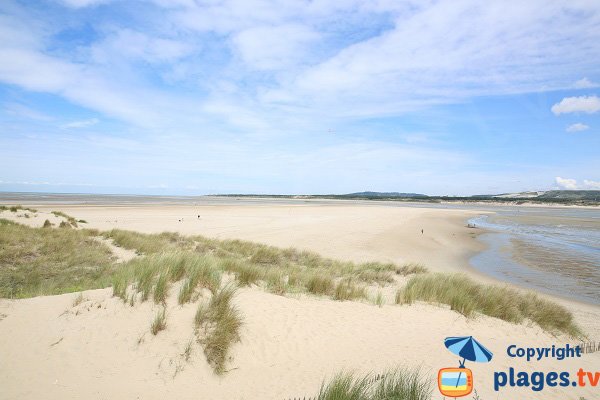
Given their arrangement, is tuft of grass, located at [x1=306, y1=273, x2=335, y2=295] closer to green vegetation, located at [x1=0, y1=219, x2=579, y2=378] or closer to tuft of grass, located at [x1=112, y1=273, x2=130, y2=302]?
green vegetation, located at [x1=0, y1=219, x2=579, y2=378]

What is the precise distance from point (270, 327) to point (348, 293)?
263cm

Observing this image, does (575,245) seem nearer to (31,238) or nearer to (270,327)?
(270,327)

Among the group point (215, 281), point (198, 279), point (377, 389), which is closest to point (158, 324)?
point (198, 279)

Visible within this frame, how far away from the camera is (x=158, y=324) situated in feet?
17.5

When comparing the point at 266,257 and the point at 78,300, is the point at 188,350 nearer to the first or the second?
the point at 78,300

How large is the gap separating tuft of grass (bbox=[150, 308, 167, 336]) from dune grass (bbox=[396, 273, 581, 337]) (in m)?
5.14

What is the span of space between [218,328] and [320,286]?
3.42 metres

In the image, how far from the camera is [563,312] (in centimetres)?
815

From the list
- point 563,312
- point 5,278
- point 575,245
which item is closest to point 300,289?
point 563,312

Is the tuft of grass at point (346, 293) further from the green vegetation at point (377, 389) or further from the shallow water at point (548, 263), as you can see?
the shallow water at point (548, 263)

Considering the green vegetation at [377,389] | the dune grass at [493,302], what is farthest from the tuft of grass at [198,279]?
the dune grass at [493,302]

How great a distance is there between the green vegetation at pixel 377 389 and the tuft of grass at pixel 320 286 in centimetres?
374

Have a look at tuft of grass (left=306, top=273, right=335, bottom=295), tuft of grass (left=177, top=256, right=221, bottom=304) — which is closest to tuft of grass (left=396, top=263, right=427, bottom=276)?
tuft of grass (left=306, top=273, right=335, bottom=295)

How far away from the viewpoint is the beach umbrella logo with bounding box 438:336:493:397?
445 cm
